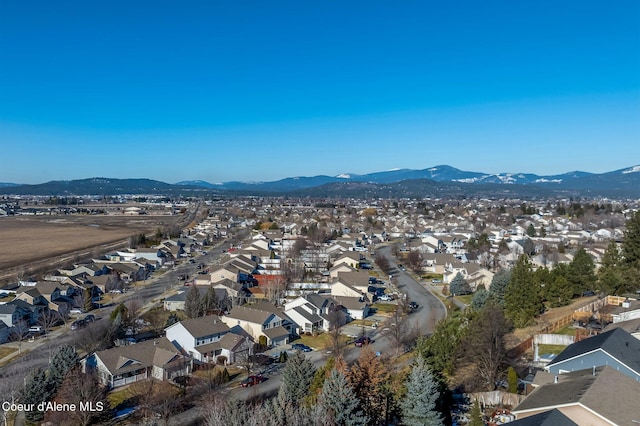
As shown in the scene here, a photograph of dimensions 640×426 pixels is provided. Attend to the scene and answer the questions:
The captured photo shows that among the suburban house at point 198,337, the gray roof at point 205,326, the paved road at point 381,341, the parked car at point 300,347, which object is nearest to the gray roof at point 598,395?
the paved road at point 381,341

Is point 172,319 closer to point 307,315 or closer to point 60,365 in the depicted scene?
point 307,315

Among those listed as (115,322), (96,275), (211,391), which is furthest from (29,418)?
(96,275)

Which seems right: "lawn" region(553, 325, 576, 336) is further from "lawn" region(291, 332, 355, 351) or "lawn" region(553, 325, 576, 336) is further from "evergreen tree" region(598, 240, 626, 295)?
"lawn" region(291, 332, 355, 351)

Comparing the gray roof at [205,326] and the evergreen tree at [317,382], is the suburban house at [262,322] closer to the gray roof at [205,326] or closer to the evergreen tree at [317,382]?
the gray roof at [205,326]

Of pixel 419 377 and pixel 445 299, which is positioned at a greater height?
pixel 419 377

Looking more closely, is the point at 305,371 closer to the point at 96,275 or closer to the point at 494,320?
the point at 494,320

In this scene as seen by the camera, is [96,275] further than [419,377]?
Yes

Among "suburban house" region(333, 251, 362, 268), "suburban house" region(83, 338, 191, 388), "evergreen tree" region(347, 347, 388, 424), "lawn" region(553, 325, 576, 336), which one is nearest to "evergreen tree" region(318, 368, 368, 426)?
"evergreen tree" region(347, 347, 388, 424)
